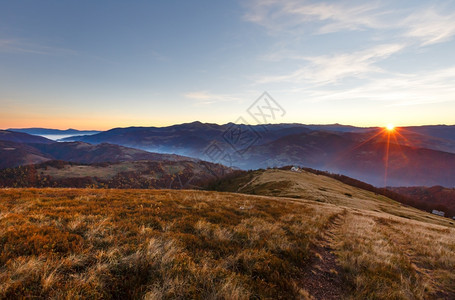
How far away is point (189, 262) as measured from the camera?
5.68 m

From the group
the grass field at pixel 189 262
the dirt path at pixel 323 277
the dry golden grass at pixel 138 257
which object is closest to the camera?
the dry golden grass at pixel 138 257

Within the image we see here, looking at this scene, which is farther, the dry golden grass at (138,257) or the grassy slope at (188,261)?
the grassy slope at (188,261)

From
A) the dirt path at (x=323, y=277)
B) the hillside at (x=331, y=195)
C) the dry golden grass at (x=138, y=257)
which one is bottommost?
the hillside at (x=331, y=195)

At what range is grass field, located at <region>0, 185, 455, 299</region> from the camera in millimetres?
4375

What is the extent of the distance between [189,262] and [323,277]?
4856mm

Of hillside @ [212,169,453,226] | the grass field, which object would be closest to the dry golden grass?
the grass field

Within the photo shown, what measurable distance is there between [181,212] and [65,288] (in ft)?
25.2

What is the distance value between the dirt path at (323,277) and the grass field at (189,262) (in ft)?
0.12

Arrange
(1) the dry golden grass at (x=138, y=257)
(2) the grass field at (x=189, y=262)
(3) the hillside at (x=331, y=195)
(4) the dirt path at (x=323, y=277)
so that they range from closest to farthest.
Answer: (1) the dry golden grass at (x=138, y=257) < (2) the grass field at (x=189, y=262) < (4) the dirt path at (x=323, y=277) < (3) the hillside at (x=331, y=195)

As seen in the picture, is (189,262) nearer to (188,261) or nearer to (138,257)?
(188,261)

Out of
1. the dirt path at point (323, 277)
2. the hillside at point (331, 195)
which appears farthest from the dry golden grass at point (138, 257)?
the hillside at point (331, 195)

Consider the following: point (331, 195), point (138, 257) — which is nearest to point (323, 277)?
point (138, 257)

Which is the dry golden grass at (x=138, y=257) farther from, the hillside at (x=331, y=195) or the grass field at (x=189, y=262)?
the hillside at (x=331, y=195)

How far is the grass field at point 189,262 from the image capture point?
14.4ft
